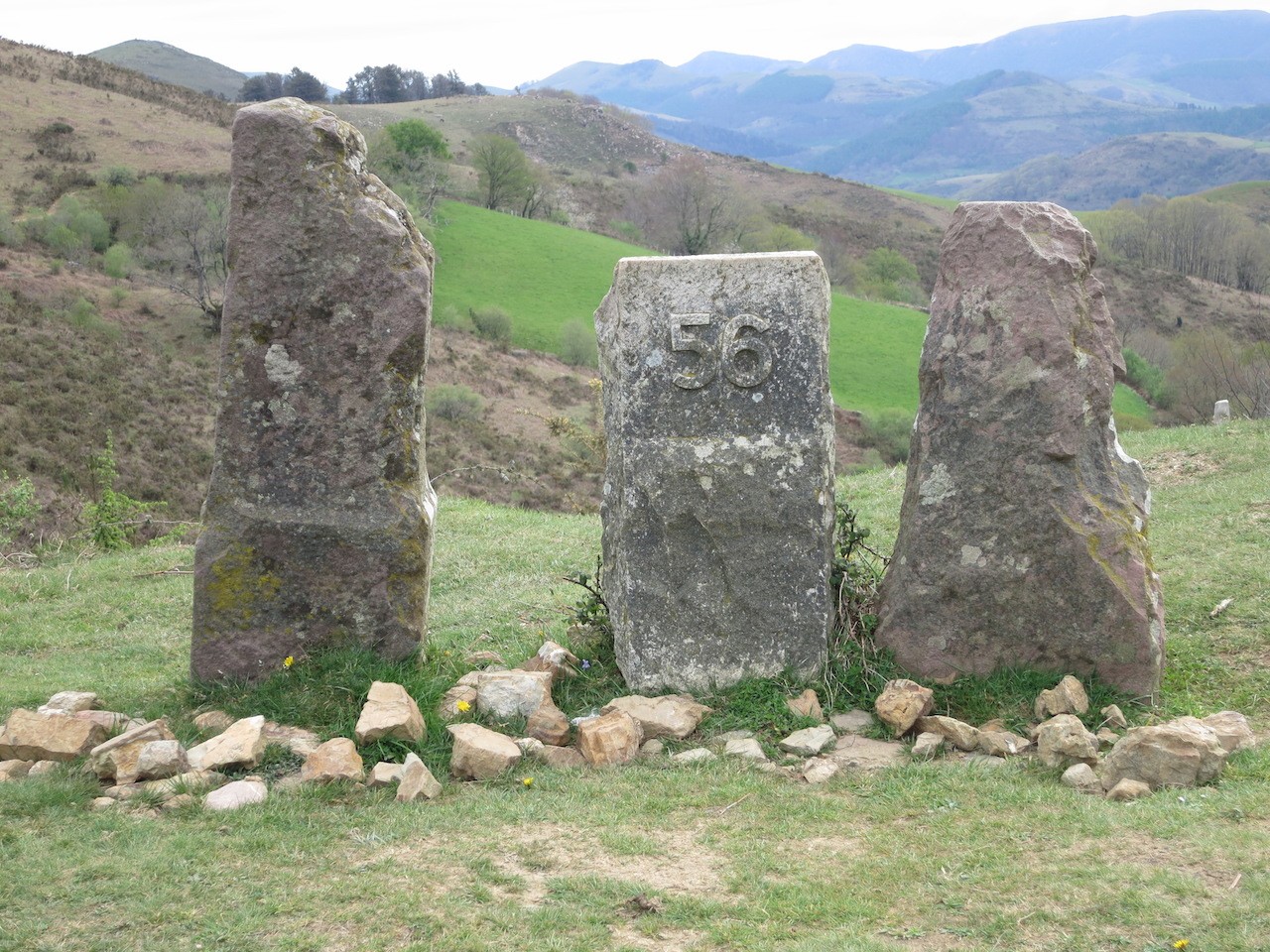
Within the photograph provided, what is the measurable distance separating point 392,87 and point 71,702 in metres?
152

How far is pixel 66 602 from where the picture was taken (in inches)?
469

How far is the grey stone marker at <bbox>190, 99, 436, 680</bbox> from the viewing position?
782 centimetres

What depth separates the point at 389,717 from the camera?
7047 mm

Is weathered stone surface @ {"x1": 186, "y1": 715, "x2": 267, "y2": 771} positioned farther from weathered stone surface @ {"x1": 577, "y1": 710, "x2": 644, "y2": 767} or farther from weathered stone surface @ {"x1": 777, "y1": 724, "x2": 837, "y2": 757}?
weathered stone surface @ {"x1": 777, "y1": 724, "x2": 837, "y2": 757}

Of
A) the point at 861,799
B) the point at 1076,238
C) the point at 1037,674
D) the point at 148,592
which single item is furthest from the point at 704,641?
the point at 148,592

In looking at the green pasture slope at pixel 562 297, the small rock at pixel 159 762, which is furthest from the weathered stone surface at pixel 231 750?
the green pasture slope at pixel 562 297

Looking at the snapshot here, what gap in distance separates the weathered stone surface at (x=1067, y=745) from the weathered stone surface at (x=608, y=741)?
2.55 m

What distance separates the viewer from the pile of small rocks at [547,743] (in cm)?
640

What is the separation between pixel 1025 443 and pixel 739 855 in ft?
12.0

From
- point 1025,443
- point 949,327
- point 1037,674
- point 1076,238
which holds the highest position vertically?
point 1076,238

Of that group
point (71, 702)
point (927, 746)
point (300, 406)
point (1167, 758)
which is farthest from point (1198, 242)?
point (71, 702)

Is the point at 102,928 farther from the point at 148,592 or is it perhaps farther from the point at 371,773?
the point at 148,592

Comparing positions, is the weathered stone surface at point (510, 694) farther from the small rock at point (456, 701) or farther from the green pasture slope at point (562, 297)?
the green pasture slope at point (562, 297)

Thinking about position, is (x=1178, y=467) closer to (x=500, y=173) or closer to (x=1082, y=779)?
(x=1082, y=779)
